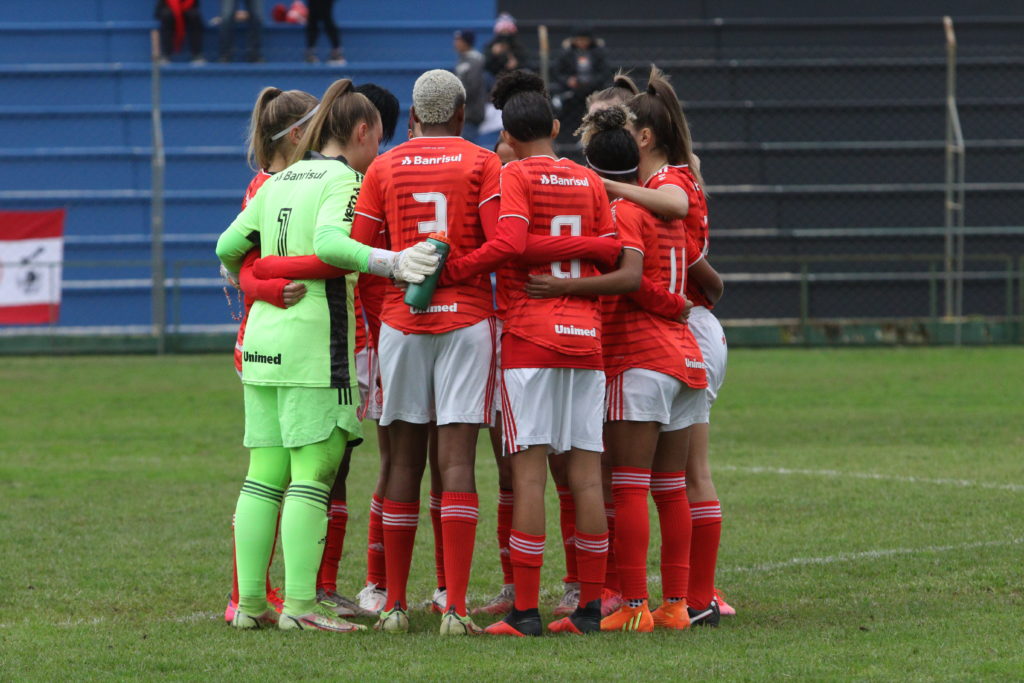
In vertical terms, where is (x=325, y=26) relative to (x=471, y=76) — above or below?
above

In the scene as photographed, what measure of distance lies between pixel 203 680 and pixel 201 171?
19.2 m

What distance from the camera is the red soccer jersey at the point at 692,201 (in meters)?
5.56

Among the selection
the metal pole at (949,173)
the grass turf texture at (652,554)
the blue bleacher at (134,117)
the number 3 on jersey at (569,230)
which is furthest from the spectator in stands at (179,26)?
the number 3 on jersey at (569,230)

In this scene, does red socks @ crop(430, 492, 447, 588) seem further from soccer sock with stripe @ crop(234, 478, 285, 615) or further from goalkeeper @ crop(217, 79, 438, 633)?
soccer sock with stripe @ crop(234, 478, 285, 615)

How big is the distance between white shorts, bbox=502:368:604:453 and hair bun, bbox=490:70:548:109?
1.07 m

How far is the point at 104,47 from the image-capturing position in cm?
2336

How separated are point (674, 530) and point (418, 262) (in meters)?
1.49

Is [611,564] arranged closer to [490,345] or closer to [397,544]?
[397,544]

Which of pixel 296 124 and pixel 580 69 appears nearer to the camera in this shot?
pixel 296 124

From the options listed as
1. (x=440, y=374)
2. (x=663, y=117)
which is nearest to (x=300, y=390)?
(x=440, y=374)

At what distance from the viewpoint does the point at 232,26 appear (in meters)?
22.8

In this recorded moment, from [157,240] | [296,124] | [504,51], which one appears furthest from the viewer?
[504,51]

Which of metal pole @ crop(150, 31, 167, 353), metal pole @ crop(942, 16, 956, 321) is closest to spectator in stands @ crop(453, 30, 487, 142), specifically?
metal pole @ crop(150, 31, 167, 353)

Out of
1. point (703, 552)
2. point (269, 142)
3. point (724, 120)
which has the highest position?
point (724, 120)
